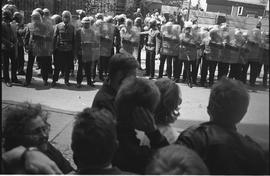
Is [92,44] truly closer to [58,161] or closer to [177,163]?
[58,161]

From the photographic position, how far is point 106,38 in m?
6.37

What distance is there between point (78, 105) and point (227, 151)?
10.5ft

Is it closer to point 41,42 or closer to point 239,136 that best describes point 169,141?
point 239,136

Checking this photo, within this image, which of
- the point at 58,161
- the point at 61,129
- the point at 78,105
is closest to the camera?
the point at 58,161

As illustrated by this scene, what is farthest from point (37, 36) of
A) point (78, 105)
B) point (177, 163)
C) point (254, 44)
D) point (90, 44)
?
point (177, 163)

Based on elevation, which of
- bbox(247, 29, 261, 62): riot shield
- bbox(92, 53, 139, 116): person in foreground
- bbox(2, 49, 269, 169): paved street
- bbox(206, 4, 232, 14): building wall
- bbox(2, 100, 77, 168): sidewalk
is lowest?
bbox(2, 100, 77, 168): sidewalk

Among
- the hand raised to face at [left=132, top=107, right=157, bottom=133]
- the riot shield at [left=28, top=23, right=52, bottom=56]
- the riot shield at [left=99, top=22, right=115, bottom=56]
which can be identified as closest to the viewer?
the hand raised to face at [left=132, top=107, right=157, bottom=133]

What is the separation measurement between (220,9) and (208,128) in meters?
0.75

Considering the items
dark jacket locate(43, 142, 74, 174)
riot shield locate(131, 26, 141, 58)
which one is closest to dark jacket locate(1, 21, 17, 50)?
riot shield locate(131, 26, 141, 58)

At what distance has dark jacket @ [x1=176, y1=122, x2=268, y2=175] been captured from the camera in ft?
4.35

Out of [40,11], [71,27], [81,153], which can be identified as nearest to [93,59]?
[71,27]

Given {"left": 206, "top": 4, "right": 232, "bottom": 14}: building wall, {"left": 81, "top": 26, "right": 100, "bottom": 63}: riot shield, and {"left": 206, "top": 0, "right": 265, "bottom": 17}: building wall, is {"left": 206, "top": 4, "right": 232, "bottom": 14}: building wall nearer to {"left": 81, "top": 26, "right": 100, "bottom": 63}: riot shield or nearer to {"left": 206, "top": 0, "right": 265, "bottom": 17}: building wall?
{"left": 206, "top": 0, "right": 265, "bottom": 17}: building wall

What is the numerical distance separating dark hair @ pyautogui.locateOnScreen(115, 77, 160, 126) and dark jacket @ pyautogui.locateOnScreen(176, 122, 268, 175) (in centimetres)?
22

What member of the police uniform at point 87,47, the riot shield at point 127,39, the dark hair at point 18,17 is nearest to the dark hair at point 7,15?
the dark hair at point 18,17
